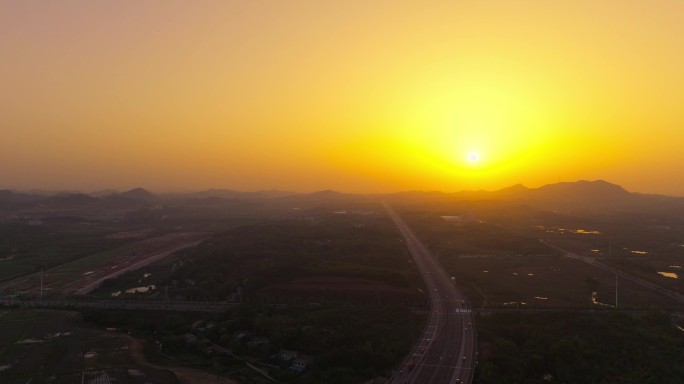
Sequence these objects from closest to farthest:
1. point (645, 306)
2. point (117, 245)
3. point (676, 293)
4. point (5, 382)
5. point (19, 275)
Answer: point (5, 382) → point (645, 306) → point (676, 293) → point (19, 275) → point (117, 245)

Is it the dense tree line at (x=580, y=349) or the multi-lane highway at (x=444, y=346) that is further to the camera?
the multi-lane highway at (x=444, y=346)

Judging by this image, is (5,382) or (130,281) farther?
(130,281)

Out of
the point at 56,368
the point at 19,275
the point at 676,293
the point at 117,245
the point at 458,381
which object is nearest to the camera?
the point at 458,381

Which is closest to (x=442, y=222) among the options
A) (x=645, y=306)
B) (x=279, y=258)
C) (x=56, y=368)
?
(x=279, y=258)

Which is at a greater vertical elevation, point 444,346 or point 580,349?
point 580,349

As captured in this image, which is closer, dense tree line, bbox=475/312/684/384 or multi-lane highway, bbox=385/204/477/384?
dense tree line, bbox=475/312/684/384

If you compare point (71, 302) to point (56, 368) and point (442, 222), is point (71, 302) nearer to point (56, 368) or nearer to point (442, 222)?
point (56, 368)

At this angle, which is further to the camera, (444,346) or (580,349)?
(444,346)
